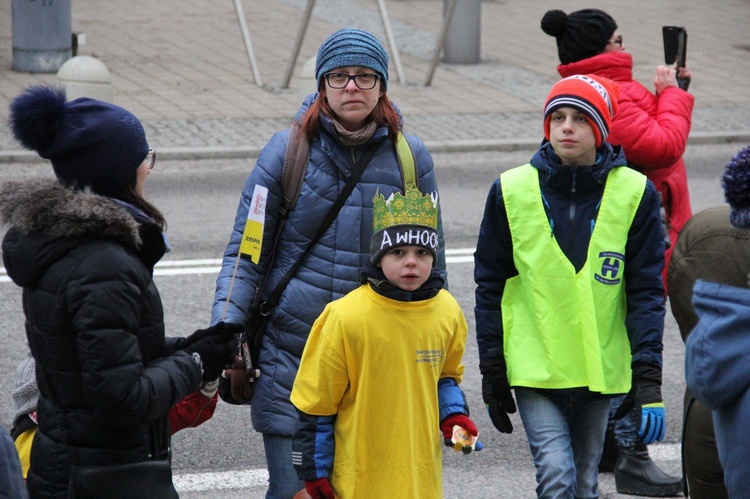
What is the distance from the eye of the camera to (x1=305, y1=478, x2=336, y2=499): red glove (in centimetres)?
365

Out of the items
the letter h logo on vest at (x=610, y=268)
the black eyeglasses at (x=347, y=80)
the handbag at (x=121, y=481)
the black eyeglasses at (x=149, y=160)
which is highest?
the black eyeglasses at (x=347, y=80)

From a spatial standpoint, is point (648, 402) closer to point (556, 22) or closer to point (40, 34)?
point (556, 22)

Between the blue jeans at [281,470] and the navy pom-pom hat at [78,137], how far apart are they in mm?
1222

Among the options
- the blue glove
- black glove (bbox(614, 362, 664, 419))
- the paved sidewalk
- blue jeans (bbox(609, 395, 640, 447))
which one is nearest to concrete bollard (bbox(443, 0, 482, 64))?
the paved sidewalk

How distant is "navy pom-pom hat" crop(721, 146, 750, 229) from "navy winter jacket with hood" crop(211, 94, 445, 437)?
123 centimetres

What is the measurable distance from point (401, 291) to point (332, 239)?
0.48 metres

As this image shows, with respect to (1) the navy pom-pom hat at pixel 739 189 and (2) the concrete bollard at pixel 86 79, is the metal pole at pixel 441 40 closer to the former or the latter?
(2) the concrete bollard at pixel 86 79

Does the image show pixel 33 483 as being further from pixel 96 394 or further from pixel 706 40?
pixel 706 40

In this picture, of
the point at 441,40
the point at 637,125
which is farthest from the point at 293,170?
the point at 441,40

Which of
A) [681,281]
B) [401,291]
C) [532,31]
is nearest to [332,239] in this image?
[401,291]

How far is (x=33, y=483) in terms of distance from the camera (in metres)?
3.17

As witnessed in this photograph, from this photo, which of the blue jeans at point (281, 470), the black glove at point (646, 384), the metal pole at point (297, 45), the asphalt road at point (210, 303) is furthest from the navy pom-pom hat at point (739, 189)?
the metal pole at point (297, 45)

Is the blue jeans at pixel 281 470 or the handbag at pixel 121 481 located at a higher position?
the handbag at pixel 121 481

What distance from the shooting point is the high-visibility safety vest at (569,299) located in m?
4.07
